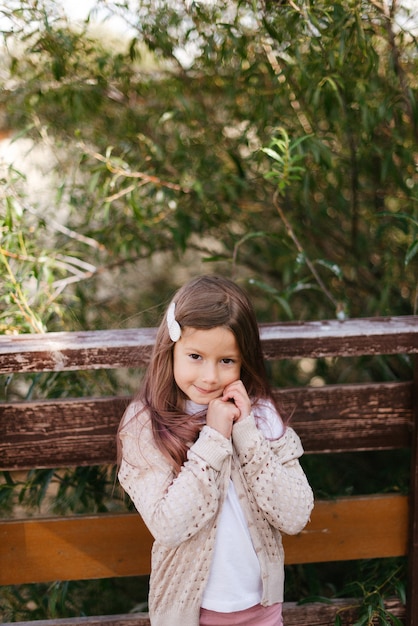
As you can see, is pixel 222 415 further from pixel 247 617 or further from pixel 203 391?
pixel 247 617

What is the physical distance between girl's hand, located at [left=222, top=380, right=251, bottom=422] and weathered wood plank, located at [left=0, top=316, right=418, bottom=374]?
21cm

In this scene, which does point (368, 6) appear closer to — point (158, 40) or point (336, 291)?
point (158, 40)

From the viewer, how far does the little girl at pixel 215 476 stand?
1515mm

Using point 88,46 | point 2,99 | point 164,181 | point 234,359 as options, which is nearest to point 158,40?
point 88,46

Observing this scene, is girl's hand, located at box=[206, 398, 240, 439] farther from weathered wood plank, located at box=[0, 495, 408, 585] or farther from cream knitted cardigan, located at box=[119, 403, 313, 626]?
weathered wood plank, located at box=[0, 495, 408, 585]

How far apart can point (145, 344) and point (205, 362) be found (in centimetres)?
24

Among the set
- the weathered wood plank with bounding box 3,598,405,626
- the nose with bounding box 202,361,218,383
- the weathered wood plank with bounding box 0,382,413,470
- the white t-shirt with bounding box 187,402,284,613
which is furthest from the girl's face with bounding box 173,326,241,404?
the weathered wood plank with bounding box 3,598,405,626

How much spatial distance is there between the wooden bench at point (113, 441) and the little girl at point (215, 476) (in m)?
0.21

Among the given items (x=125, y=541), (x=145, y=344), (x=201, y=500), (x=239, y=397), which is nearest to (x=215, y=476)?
(x=201, y=500)

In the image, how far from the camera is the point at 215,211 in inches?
114

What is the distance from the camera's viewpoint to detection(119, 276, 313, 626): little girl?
1.51 metres

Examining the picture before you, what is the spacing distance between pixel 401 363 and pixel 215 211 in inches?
39.3

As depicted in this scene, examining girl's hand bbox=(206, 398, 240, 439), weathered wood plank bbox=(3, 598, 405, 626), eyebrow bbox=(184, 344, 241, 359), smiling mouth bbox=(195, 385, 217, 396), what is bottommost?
weathered wood plank bbox=(3, 598, 405, 626)

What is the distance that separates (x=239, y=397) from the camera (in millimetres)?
1563
